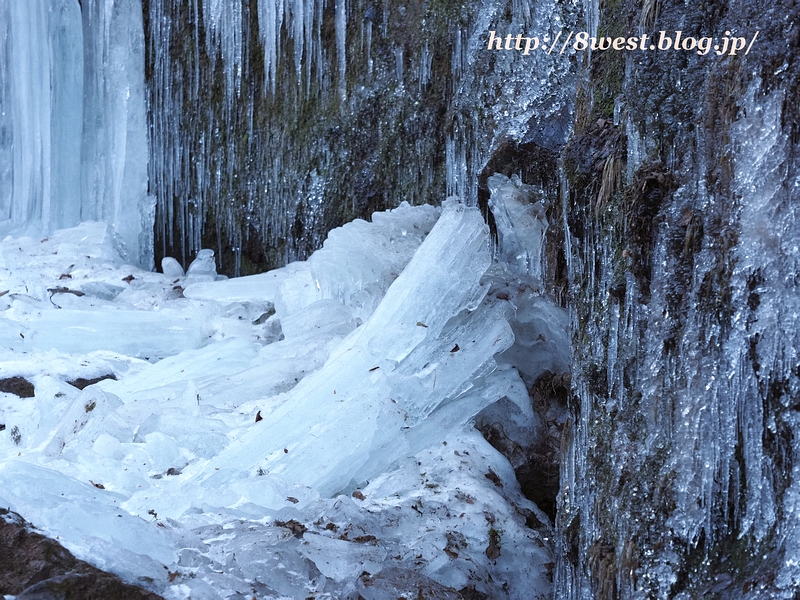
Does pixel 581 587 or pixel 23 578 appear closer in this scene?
pixel 23 578

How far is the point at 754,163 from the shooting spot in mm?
1419

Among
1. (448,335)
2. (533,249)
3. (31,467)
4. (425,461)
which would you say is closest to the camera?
(31,467)

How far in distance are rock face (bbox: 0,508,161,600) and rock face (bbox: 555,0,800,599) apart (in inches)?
39.1

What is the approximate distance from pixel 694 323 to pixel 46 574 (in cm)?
136

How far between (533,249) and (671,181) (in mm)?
1530

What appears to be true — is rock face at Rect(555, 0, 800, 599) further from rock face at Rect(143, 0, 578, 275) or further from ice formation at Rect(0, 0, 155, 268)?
ice formation at Rect(0, 0, 155, 268)

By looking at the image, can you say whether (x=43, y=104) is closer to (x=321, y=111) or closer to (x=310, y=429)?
(x=321, y=111)

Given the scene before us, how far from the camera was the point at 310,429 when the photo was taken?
2.29 m

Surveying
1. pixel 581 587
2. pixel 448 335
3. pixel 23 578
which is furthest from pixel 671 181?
pixel 23 578

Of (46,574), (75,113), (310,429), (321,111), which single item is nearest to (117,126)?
(75,113)

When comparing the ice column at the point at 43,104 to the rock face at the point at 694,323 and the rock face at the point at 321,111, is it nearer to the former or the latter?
the rock face at the point at 321,111

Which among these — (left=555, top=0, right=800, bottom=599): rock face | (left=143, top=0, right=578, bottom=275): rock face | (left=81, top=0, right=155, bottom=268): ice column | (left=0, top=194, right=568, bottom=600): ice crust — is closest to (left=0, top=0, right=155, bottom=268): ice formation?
(left=81, top=0, right=155, bottom=268): ice column

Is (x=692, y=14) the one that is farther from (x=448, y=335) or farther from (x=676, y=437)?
(x=448, y=335)

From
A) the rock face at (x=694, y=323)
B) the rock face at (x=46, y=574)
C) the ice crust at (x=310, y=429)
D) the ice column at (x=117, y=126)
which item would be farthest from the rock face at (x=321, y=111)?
the rock face at (x=46, y=574)
